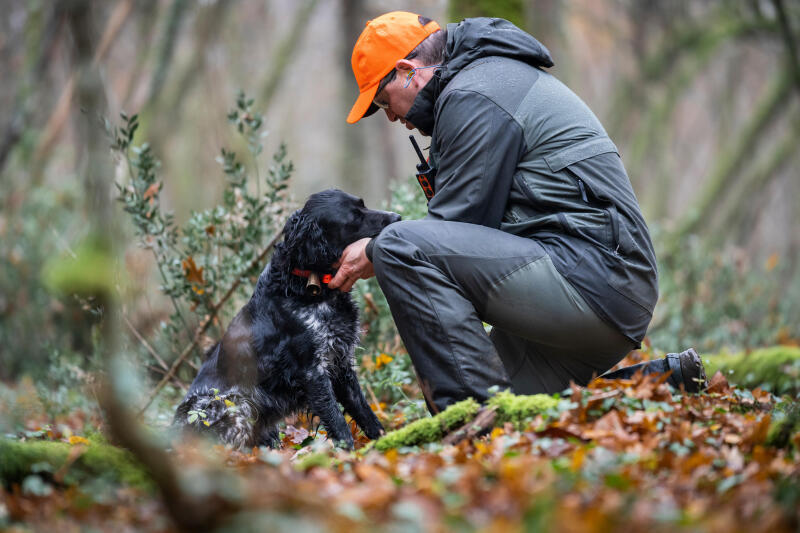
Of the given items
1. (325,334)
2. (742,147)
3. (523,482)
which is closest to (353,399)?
(325,334)

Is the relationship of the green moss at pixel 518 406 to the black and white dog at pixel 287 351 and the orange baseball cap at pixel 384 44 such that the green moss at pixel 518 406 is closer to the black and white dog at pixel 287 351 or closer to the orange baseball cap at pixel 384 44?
the black and white dog at pixel 287 351

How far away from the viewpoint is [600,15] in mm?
12953

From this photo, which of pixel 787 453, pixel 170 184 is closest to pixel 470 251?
pixel 787 453

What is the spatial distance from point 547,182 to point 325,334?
1407mm

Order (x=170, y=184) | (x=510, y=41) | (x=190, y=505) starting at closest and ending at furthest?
(x=190, y=505)
(x=510, y=41)
(x=170, y=184)

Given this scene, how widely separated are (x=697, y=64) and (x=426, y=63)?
7807mm

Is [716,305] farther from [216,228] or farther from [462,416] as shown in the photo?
[462,416]

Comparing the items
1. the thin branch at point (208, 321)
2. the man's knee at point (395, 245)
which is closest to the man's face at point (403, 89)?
the man's knee at point (395, 245)

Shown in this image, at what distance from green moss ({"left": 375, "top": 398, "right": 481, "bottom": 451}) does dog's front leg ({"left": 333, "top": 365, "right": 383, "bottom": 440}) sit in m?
1.00

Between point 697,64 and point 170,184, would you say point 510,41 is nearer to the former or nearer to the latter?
point 697,64

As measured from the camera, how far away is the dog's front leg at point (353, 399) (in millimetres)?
3982

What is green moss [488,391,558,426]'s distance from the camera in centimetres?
289

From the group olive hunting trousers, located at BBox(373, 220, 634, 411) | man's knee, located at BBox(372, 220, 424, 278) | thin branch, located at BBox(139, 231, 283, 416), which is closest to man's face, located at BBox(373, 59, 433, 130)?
man's knee, located at BBox(372, 220, 424, 278)

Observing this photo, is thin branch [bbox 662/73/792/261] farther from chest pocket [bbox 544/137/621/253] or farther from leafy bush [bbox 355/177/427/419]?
chest pocket [bbox 544/137/621/253]
